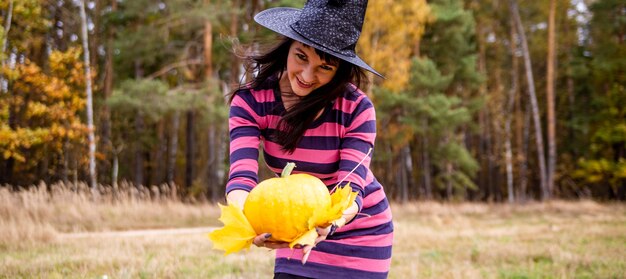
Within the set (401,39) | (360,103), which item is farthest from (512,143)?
(360,103)

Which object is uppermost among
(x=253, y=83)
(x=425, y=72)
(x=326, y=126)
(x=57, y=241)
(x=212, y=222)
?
(x=425, y=72)

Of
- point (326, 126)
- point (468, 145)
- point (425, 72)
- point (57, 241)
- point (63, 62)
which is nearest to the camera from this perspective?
point (326, 126)

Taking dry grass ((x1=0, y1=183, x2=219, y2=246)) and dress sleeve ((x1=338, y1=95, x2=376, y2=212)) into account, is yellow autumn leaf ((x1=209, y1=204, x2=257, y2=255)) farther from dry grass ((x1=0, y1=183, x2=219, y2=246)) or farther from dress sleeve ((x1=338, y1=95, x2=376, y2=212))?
dry grass ((x1=0, y1=183, x2=219, y2=246))

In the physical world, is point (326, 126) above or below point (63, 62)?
below

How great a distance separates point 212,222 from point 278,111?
34.2ft

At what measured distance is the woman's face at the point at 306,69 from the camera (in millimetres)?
2160

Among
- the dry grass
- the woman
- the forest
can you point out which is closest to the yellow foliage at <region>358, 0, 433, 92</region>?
the forest

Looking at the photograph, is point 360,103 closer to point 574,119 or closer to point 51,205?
point 51,205

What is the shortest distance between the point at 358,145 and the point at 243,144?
50 cm

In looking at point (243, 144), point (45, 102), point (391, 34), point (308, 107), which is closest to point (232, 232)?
point (243, 144)

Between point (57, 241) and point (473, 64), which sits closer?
point (57, 241)

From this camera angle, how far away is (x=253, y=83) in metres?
2.52

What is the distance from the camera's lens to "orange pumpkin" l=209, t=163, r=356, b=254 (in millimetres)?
1682

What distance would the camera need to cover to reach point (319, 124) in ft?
7.89
